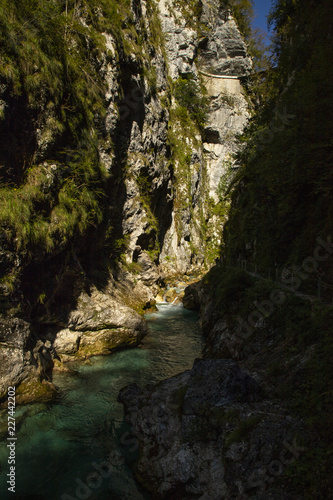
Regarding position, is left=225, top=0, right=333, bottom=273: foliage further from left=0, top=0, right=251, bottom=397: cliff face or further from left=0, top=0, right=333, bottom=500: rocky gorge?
left=0, top=0, right=251, bottom=397: cliff face

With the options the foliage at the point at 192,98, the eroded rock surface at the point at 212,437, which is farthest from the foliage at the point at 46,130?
the foliage at the point at 192,98

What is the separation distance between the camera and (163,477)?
5445mm

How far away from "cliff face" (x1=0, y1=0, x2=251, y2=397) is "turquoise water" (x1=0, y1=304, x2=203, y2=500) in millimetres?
1243

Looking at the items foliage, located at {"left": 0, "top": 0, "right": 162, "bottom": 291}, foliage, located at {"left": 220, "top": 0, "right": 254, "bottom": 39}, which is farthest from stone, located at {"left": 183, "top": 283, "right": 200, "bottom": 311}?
foliage, located at {"left": 220, "top": 0, "right": 254, "bottom": 39}

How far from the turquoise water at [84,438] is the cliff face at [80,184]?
124 cm

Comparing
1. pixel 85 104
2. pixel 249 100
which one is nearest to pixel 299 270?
pixel 85 104

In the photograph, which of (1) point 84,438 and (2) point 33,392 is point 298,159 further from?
(2) point 33,392

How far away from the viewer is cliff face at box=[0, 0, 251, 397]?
944 centimetres

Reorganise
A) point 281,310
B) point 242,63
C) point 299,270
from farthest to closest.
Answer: point 242,63 → point 299,270 → point 281,310

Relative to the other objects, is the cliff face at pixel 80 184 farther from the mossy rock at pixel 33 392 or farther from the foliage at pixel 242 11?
the foliage at pixel 242 11

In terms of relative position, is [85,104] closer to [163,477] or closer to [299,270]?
[299,270]

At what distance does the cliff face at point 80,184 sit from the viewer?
9.44 m

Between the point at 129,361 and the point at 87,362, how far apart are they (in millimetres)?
1741

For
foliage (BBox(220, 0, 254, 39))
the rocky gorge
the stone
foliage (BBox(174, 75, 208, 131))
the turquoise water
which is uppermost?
foliage (BBox(220, 0, 254, 39))
